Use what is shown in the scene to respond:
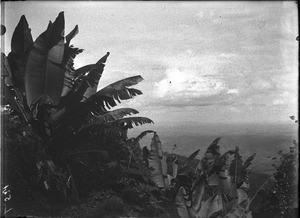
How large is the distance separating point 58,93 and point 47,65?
1.93ft

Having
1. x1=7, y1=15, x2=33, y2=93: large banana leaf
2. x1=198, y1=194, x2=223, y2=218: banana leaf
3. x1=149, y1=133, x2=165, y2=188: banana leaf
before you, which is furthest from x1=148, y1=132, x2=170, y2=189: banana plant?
x1=7, y1=15, x2=33, y2=93: large banana leaf

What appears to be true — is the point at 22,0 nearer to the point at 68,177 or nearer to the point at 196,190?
the point at 68,177

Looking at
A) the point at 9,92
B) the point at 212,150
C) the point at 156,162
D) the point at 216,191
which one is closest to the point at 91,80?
the point at 9,92

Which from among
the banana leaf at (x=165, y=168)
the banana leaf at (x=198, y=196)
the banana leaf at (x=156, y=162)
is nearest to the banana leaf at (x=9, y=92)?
the banana leaf at (x=156, y=162)

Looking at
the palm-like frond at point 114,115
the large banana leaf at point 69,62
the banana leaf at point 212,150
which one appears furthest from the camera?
the palm-like frond at point 114,115

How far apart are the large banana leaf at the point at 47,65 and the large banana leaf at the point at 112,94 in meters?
0.66

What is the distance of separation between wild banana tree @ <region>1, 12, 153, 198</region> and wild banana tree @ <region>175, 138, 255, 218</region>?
1611mm

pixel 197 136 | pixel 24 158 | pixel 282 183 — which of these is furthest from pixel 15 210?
pixel 282 183

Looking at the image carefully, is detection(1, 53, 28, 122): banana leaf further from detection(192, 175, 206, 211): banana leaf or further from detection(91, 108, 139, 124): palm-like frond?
detection(192, 175, 206, 211): banana leaf

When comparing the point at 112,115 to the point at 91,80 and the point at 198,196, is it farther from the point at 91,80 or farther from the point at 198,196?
the point at 198,196

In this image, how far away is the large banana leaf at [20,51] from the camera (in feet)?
26.2

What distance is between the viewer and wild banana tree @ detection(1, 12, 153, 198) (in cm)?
780

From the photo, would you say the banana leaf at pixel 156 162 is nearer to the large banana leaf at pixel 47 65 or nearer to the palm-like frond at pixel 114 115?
the palm-like frond at pixel 114 115

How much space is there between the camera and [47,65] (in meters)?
7.90
